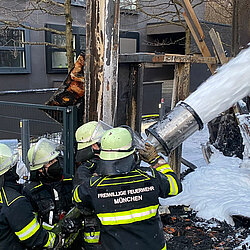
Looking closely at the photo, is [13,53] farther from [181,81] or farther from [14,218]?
[14,218]

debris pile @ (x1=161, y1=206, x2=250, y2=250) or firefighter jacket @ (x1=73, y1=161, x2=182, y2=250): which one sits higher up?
firefighter jacket @ (x1=73, y1=161, x2=182, y2=250)

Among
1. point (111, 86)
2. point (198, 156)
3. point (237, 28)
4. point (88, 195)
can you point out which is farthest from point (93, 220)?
point (198, 156)

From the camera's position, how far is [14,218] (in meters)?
2.20

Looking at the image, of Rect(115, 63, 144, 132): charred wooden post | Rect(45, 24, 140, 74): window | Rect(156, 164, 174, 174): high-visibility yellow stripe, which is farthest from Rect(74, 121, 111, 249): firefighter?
Rect(45, 24, 140, 74): window

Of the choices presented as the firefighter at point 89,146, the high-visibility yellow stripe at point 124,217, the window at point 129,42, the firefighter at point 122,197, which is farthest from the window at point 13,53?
the high-visibility yellow stripe at point 124,217

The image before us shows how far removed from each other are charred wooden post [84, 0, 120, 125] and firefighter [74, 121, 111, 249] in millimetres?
508

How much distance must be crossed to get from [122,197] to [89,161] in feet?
2.43

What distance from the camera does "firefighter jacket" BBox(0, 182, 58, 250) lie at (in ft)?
7.24

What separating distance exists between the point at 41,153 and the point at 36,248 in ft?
2.51

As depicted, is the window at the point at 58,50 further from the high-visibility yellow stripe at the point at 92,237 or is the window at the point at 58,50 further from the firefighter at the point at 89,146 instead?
the high-visibility yellow stripe at the point at 92,237

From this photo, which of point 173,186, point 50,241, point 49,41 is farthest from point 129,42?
point 50,241

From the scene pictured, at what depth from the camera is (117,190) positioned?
7.45 feet

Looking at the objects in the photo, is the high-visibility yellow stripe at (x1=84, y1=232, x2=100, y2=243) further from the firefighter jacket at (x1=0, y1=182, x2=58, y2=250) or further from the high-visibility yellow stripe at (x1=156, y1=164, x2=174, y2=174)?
the high-visibility yellow stripe at (x1=156, y1=164, x2=174, y2=174)

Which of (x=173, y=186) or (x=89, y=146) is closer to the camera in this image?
(x=173, y=186)
